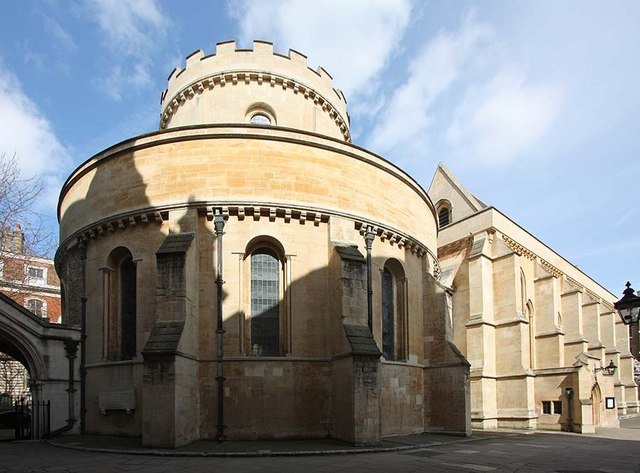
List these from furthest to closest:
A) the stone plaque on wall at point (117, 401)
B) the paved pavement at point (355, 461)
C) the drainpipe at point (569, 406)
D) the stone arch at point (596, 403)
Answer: the stone arch at point (596, 403) < the drainpipe at point (569, 406) < the stone plaque on wall at point (117, 401) < the paved pavement at point (355, 461)

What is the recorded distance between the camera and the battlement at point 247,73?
74.7 feet

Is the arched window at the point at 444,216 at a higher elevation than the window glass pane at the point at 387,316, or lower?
higher

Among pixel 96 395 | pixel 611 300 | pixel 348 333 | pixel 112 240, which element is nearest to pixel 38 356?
pixel 96 395

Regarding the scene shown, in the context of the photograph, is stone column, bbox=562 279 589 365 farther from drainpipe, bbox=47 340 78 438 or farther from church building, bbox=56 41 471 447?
drainpipe, bbox=47 340 78 438

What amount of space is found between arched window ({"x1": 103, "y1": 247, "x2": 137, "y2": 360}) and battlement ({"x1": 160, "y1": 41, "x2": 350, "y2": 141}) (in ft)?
34.4

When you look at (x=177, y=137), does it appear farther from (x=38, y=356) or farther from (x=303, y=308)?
(x=38, y=356)

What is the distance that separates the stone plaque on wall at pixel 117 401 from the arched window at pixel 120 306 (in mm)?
1152

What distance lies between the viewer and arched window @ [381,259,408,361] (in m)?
17.7

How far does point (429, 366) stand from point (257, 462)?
9637 millimetres

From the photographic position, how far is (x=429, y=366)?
733 inches

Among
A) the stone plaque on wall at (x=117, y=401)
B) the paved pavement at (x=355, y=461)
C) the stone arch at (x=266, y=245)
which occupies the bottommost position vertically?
the paved pavement at (x=355, y=461)

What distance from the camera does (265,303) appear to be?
15.1 metres

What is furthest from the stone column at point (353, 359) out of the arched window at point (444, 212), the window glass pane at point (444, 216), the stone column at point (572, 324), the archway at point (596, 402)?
the stone column at point (572, 324)

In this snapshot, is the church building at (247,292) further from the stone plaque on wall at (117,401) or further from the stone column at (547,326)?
the stone column at (547,326)
